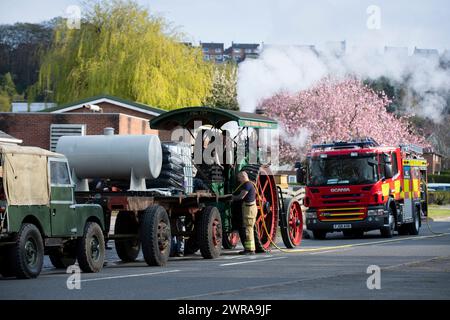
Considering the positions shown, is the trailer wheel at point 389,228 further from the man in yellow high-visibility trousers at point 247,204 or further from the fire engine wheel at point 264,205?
the man in yellow high-visibility trousers at point 247,204

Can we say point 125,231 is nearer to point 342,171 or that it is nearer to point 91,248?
point 91,248

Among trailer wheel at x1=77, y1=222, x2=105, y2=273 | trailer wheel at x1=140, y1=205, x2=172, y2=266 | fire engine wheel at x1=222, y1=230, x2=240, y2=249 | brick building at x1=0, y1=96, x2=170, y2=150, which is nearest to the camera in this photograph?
trailer wheel at x1=77, y1=222, x2=105, y2=273

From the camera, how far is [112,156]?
21.0 metres

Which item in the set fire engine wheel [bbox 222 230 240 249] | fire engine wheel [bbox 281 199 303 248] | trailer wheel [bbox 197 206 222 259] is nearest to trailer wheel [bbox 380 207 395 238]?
fire engine wheel [bbox 281 199 303 248]

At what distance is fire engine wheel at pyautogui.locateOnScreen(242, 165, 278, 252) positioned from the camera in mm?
24734

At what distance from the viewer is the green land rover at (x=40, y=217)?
16.7 metres

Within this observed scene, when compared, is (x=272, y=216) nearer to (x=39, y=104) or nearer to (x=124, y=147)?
(x=124, y=147)

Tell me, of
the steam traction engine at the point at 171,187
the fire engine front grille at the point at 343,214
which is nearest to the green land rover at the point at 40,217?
the steam traction engine at the point at 171,187

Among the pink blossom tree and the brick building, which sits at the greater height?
the pink blossom tree

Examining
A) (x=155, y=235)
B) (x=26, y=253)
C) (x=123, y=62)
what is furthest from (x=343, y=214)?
(x=123, y=62)

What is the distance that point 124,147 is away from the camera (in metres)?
21.0

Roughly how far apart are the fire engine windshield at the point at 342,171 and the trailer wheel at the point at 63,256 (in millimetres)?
13339

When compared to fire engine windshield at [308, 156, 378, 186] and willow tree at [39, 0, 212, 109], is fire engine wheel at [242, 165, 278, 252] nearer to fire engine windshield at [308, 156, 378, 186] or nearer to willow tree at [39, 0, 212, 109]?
fire engine windshield at [308, 156, 378, 186]

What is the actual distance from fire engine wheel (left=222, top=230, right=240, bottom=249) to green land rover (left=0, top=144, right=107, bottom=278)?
237 inches
